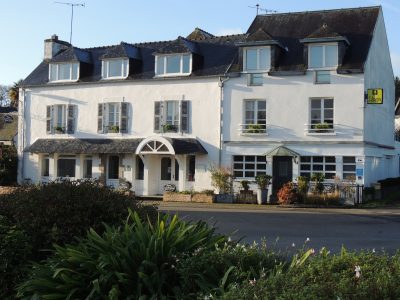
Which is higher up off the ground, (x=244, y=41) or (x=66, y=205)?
(x=244, y=41)

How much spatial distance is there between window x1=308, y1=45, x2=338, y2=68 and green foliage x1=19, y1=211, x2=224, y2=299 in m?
24.6

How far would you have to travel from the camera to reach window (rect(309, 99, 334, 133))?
30.0 meters

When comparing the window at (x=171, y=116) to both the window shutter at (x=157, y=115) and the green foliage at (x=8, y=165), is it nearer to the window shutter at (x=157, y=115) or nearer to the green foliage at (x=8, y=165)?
the window shutter at (x=157, y=115)

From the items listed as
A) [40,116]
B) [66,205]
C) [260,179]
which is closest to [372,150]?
[260,179]

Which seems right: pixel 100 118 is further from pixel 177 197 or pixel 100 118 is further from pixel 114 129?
pixel 177 197

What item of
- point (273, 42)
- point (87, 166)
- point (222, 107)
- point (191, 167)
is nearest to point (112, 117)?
point (87, 166)

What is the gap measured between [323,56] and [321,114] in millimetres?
2927

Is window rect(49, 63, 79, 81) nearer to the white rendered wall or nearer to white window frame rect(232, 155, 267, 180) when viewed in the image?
the white rendered wall

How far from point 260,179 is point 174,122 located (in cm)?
659

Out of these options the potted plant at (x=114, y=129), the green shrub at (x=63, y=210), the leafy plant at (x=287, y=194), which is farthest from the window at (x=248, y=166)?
the green shrub at (x=63, y=210)

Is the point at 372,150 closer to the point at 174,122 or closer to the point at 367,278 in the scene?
the point at 174,122

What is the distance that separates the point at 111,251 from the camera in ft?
20.4

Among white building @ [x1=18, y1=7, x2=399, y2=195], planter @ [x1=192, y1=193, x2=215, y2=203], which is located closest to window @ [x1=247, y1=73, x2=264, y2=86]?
white building @ [x1=18, y1=7, x2=399, y2=195]

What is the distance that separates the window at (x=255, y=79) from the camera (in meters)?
31.4
